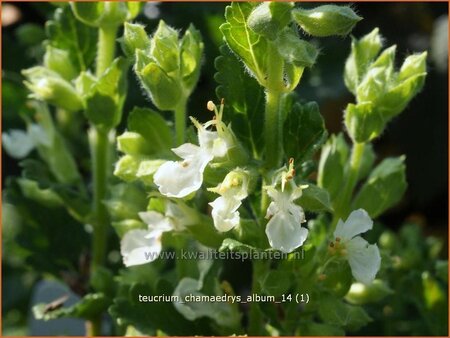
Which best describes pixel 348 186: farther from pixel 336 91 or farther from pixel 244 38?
pixel 336 91

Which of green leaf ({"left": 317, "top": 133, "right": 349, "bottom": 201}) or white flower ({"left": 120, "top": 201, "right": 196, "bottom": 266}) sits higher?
green leaf ({"left": 317, "top": 133, "right": 349, "bottom": 201})

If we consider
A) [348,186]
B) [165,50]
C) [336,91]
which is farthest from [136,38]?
[336,91]

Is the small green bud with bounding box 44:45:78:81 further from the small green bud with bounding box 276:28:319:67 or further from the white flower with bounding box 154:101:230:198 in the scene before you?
the small green bud with bounding box 276:28:319:67

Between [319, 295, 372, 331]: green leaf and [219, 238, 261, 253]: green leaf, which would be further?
[319, 295, 372, 331]: green leaf

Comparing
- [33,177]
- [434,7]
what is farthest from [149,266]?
[434,7]

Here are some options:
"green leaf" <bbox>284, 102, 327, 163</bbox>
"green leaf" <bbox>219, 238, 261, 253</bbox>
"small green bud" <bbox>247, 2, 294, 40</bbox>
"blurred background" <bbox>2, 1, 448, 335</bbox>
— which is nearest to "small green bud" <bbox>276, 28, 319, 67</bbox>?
"small green bud" <bbox>247, 2, 294, 40</bbox>

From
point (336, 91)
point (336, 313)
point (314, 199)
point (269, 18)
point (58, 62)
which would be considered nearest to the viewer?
point (269, 18)
